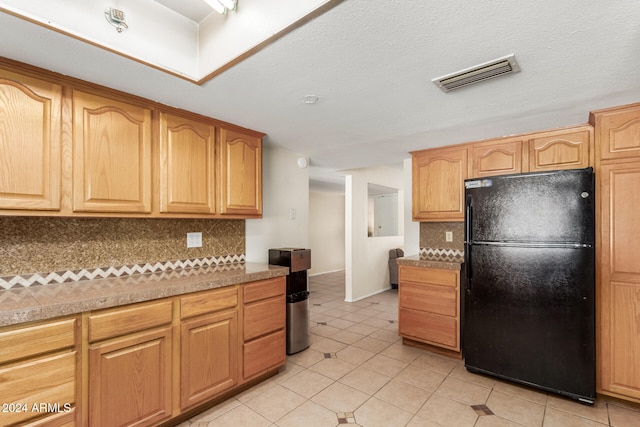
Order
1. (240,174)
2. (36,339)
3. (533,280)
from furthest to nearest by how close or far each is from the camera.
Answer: (240,174)
(533,280)
(36,339)

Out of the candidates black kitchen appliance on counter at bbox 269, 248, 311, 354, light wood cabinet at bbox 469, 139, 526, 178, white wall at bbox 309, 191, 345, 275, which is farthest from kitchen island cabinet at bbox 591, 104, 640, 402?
white wall at bbox 309, 191, 345, 275

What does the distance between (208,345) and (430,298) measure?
210cm

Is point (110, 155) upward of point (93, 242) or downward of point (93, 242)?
upward

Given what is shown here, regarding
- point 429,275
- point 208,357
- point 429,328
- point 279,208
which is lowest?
point 429,328

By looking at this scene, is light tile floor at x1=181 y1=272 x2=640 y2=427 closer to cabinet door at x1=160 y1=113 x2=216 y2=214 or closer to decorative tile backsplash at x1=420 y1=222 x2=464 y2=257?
decorative tile backsplash at x1=420 y1=222 x2=464 y2=257

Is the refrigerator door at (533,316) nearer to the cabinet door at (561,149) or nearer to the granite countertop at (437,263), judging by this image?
the granite countertop at (437,263)

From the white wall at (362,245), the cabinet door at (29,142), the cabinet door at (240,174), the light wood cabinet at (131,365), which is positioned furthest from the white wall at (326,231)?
the cabinet door at (29,142)

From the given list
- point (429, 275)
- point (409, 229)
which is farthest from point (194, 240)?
point (409, 229)

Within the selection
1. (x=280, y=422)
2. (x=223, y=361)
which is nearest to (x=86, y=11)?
(x=223, y=361)

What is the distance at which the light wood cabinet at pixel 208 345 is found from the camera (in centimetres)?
199

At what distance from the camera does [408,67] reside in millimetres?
1709

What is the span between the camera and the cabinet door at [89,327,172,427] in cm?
163

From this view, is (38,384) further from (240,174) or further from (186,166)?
(240,174)

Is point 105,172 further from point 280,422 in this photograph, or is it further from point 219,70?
point 280,422
